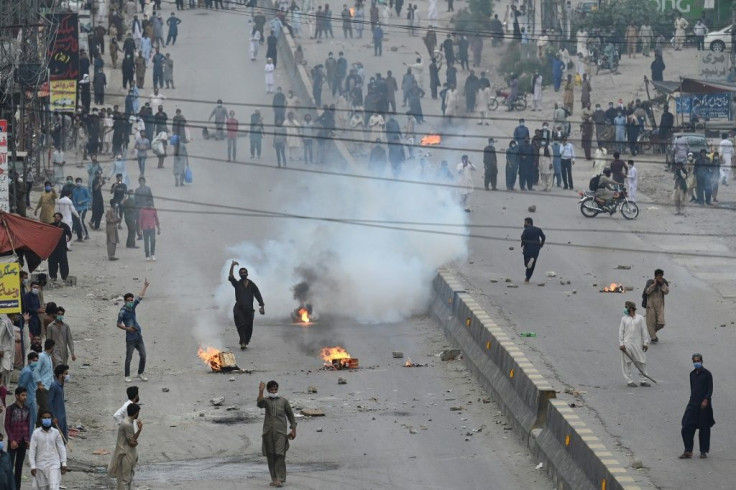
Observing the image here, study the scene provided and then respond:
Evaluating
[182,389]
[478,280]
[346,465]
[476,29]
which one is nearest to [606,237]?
[478,280]

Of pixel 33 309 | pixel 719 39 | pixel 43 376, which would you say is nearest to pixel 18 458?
pixel 43 376

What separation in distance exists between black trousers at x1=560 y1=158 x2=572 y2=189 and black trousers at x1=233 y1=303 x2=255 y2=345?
1601 cm

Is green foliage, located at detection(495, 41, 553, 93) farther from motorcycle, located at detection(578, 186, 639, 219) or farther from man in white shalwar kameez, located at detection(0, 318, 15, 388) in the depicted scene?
man in white shalwar kameez, located at detection(0, 318, 15, 388)

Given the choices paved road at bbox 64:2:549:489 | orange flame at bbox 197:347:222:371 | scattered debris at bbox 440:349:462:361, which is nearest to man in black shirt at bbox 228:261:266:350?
paved road at bbox 64:2:549:489

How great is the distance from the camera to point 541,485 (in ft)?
60.0

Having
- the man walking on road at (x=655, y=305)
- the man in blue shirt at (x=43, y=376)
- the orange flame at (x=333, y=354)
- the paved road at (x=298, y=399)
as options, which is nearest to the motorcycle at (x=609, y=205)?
the paved road at (x=298, y=399)

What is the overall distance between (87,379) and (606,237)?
567 inches

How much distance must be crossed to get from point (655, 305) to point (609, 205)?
12.0m

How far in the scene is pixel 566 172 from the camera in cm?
4012

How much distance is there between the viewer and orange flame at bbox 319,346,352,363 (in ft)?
81.4

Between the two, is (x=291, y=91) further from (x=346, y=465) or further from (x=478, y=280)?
(x=346, y=465)

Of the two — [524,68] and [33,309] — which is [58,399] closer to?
[33,309]

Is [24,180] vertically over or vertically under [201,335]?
over

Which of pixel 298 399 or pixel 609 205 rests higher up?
pixel 609 205
